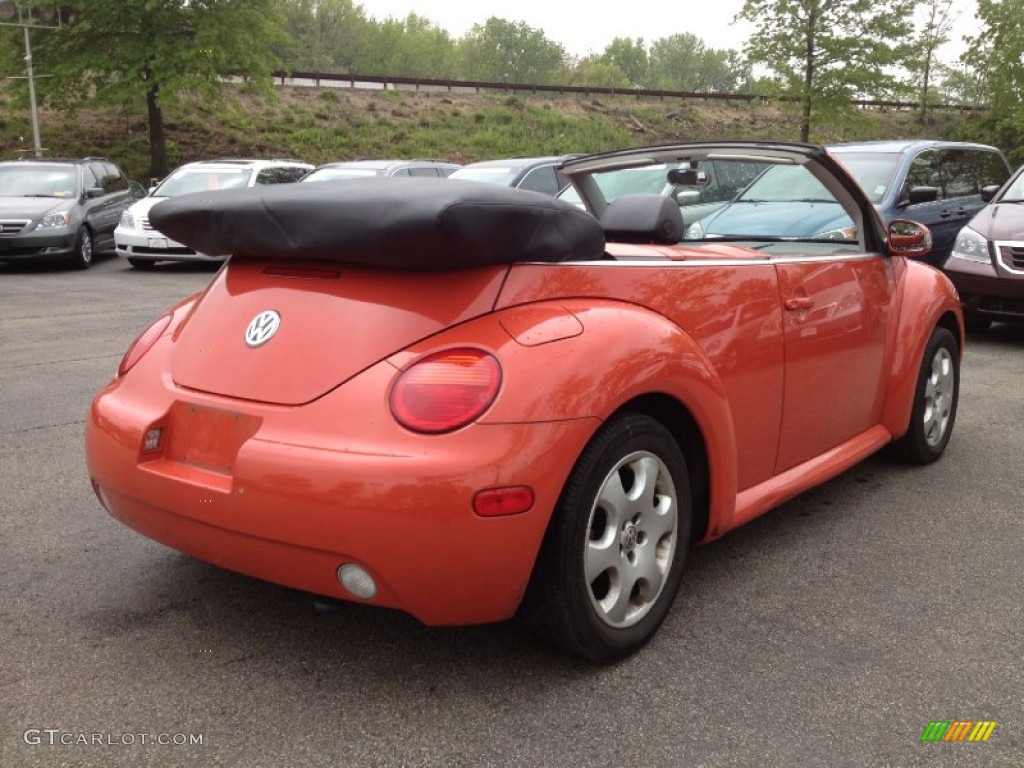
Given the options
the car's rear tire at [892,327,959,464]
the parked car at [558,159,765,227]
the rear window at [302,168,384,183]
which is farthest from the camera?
the rear window at [302,168,384,183]

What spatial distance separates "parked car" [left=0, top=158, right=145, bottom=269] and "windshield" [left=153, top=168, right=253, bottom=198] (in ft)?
3.95

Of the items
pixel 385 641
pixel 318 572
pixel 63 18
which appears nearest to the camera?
pixel 318 572

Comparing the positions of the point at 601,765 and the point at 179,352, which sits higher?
the point at 179,352

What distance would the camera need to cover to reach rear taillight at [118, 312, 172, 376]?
3043 mm

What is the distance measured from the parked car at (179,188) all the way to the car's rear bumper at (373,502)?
10.8 metres

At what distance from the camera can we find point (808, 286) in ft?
11.6

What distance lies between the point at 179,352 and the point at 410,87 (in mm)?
44439

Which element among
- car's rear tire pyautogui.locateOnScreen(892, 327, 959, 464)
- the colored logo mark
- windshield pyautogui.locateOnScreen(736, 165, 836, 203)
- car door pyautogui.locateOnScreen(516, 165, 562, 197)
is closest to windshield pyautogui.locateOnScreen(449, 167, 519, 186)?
car door pyautogui.locateOnScreen(516, 165, 562, 197)

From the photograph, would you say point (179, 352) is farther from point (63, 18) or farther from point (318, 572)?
point (63, 18)

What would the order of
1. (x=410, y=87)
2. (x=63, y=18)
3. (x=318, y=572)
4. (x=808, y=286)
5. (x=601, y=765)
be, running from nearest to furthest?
1. (x=601, y=765)
2. (x=318, y=572)
3. (x=808, y=286)
4. (x=63, y=18)
5. (x=410, y=87)

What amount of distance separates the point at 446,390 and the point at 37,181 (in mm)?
14579

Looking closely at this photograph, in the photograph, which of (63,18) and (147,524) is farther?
(63,18)

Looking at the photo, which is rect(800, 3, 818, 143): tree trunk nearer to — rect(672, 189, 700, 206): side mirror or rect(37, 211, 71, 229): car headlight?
rect(37, 211, 71, 229): car headlight

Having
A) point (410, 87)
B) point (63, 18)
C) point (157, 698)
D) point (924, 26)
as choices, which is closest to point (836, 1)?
point (924, 26)
